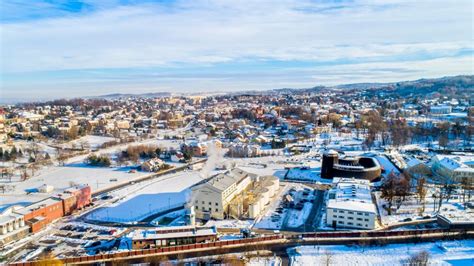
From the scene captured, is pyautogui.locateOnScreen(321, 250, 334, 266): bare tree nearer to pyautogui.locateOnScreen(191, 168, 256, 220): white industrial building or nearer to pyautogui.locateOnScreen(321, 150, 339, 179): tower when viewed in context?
pyautogui.locateOnScreen(191, 168, 256, 220): white industrial building

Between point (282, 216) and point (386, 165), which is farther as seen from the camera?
point (386, 165)

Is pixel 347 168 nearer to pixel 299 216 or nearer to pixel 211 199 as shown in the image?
pixel 299 216

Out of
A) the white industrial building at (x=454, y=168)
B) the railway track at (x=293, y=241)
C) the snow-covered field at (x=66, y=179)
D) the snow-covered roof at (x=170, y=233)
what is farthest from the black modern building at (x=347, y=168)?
the snow-covered field at (x=66, y=179)

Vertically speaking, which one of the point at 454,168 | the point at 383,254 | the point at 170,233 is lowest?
the point at 383,254

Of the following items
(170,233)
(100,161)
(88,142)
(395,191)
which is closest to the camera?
(170,233)

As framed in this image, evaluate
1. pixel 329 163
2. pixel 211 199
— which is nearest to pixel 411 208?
pixel 329 163

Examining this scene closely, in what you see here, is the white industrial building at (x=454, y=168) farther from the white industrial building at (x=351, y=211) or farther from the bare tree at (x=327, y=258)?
the bare tree at (x=327, y=258)
